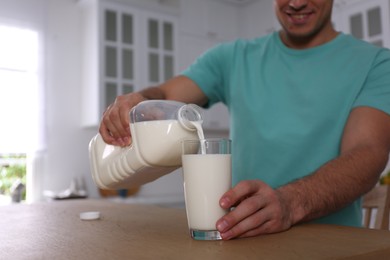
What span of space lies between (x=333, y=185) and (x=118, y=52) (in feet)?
9.28

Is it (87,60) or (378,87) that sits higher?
(87,60)

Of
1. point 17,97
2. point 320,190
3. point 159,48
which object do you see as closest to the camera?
point 320,190

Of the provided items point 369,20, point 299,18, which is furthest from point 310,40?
point 369,20

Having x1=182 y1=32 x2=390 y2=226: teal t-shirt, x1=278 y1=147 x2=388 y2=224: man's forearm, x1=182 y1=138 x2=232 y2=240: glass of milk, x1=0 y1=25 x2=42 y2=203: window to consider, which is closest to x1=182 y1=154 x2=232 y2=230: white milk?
x1=182 y1=138 x2=232 y2=240: glass of milk

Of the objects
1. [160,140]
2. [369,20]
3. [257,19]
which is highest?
[257,19]

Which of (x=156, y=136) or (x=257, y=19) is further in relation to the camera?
(x=257, y=19)

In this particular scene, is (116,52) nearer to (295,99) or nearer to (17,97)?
(17,97)

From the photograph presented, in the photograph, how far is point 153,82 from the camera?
3596mm

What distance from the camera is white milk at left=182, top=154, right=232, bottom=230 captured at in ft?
2.05

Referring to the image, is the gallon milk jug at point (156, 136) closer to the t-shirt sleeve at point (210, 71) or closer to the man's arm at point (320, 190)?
the man's arm at point (320, 190)

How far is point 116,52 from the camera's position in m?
3.40

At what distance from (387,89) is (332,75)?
0.16m

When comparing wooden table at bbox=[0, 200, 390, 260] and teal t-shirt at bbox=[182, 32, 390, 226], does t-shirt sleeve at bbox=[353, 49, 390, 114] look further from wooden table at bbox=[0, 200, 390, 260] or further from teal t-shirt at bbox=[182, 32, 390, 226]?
wooden table at bbox=[0, 200, 390, 260]

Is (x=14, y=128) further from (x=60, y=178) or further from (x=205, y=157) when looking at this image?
(x=205, y=157)
